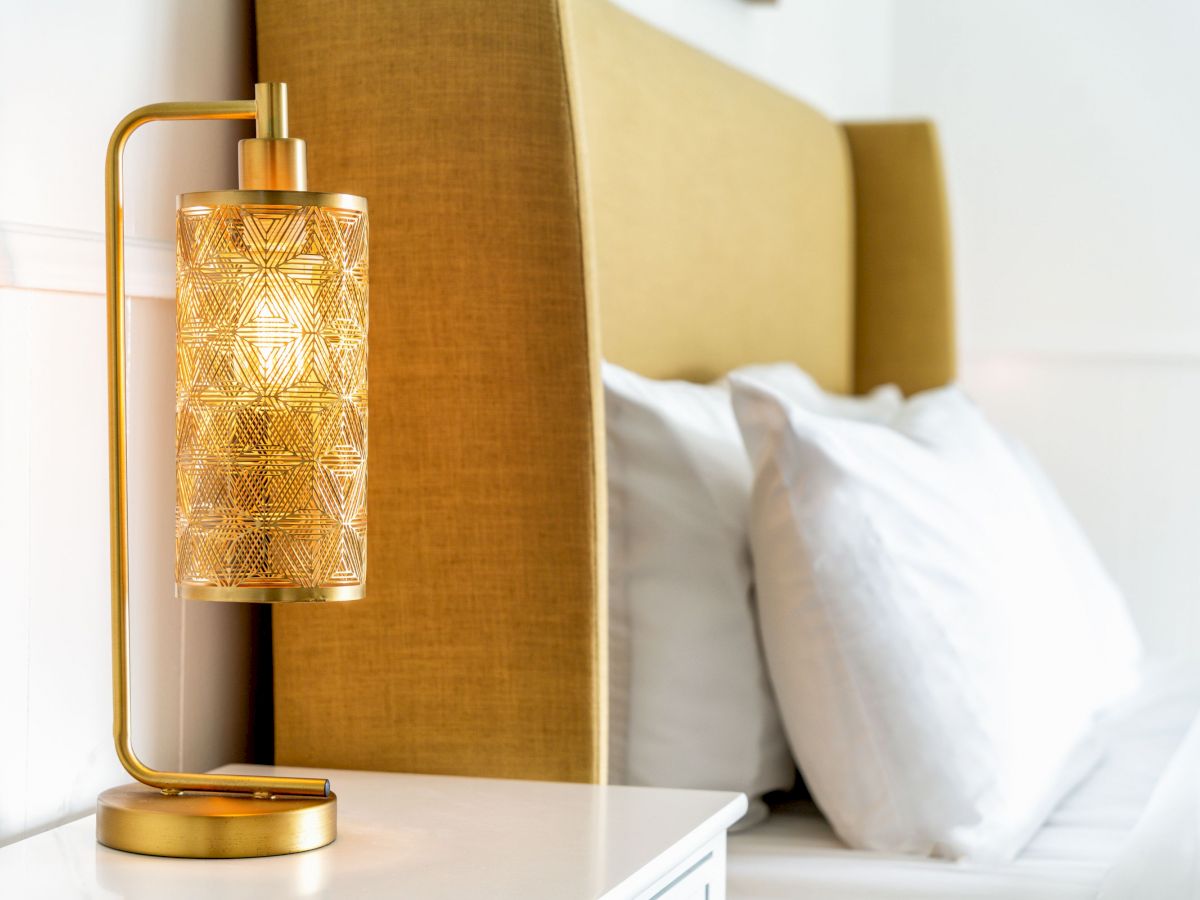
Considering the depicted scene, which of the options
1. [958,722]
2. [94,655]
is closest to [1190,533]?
[958,722]

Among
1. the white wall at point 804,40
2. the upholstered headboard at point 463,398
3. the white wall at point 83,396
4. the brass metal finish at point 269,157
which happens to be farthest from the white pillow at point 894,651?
the white wall at point 804,40

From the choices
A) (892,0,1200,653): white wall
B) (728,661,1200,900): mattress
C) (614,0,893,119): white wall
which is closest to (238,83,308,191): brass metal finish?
(728,661,1200,900): mattress

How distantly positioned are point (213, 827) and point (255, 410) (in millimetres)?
243

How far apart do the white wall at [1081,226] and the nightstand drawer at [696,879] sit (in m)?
2.11

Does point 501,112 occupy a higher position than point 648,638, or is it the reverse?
point 501,112

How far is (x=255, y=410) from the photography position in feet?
2.84

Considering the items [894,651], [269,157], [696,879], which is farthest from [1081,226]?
[269,157]

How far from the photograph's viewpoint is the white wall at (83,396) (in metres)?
0.98

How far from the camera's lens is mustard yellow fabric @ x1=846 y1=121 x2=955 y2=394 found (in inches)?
99.0

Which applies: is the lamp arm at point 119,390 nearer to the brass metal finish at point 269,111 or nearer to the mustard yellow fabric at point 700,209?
the brass metal finish at point 269,111

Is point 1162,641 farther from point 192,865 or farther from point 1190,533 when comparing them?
point 192,865

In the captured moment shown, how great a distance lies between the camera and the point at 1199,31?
2982 millimetres

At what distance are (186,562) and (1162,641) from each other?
2.52 metres

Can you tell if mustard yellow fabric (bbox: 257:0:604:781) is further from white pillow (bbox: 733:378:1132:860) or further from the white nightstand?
white pillow (bbox: 733:378:1132:860)
